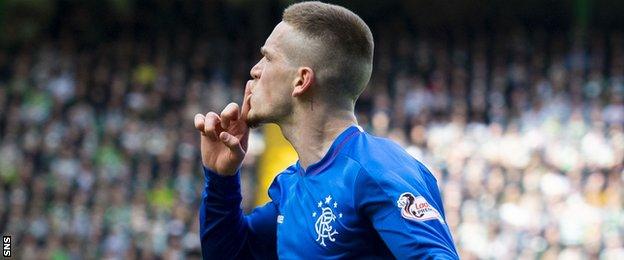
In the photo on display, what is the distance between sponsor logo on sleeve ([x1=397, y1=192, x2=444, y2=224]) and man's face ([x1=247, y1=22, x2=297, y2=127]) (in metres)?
0.62

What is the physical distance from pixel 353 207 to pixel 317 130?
0.39 metres

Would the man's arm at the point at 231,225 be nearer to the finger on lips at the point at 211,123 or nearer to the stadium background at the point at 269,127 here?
the finger on lips at the point at 211,123

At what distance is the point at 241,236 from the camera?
4.29m

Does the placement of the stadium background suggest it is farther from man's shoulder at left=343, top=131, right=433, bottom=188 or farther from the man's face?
man's shoulder at left=343, top=131, right=433, bottom=188

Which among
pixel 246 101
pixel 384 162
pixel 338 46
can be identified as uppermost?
pixel 338 46

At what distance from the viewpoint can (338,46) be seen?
3.93 meters

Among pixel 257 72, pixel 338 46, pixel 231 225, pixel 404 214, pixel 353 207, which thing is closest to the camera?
pixel 404 214

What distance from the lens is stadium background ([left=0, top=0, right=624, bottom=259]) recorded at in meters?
14.5

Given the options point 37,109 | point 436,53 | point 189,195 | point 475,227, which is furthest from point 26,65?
point 475,227

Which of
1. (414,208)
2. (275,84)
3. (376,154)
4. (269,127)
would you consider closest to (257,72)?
(275,84)

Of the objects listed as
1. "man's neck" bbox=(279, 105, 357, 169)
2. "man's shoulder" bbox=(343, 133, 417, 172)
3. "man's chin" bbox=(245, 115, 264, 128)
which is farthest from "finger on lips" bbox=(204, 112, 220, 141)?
"man's shoulder" bbox=(343, 133, 417, 172)

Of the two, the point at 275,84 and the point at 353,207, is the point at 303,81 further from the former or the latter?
the point at 353,207

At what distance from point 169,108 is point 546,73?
5.51 metres

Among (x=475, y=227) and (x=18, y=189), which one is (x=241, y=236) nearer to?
(x=475, y=227)
